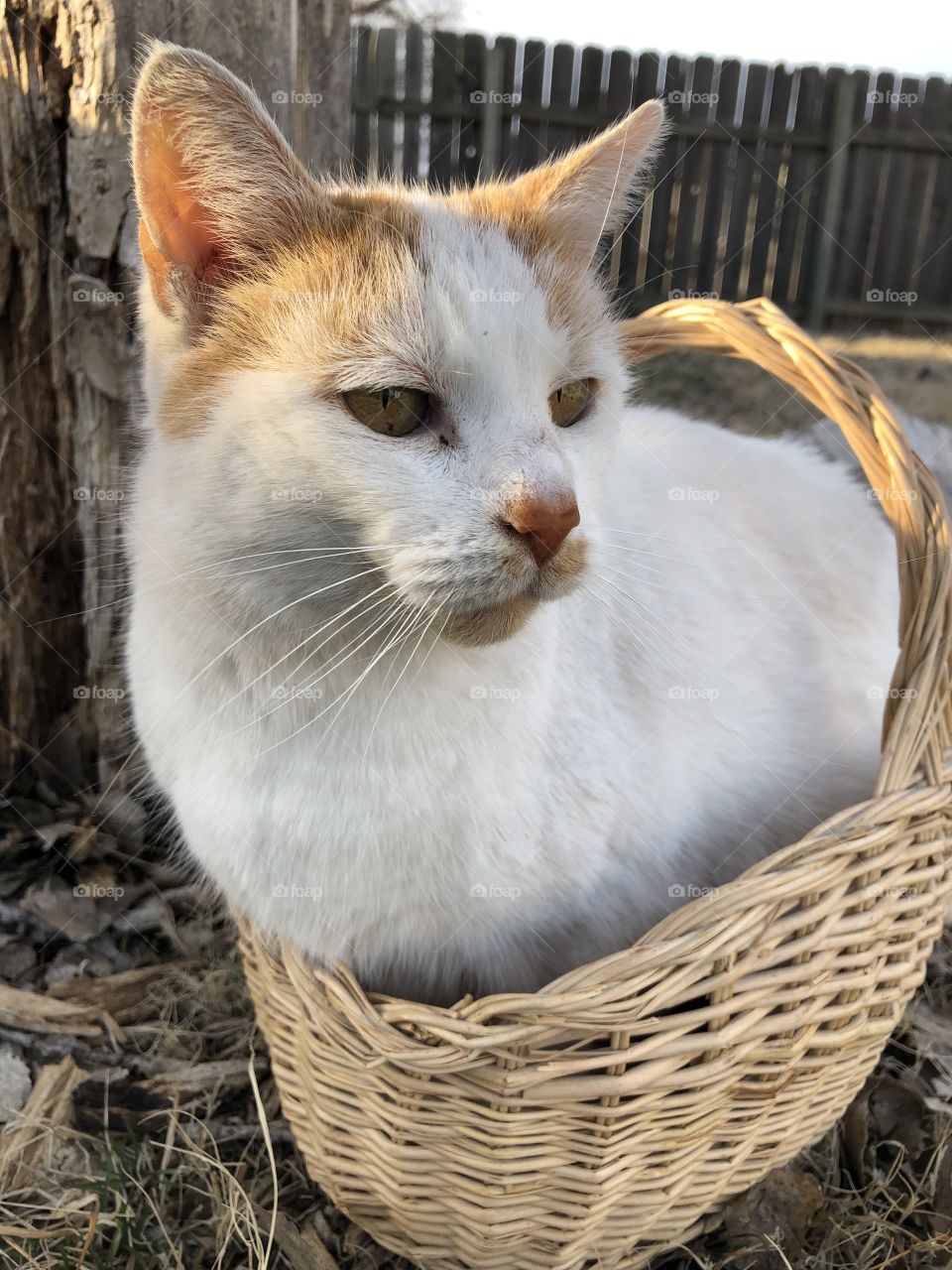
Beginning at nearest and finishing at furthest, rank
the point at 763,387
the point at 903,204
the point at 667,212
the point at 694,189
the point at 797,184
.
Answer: the point at 763,387, the point at 667,212, the point at 694,189, the point at 797,184, the point at 903,204

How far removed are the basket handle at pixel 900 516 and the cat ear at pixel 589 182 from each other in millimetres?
185

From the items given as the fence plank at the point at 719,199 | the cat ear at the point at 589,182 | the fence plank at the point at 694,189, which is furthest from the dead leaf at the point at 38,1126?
the fence plank at the point at 719,199

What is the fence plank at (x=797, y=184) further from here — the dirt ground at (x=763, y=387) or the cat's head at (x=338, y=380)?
the cat's head at (x=338, y=380)

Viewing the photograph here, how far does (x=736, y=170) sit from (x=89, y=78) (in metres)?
3.42

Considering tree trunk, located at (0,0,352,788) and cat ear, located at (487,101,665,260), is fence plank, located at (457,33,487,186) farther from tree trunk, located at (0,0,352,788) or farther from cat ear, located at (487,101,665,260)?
cat ear, located at (487,101,665,260)

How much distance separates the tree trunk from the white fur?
0.37 metres

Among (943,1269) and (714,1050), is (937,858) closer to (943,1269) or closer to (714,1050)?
(714,1050)

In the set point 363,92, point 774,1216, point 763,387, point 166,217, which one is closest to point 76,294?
point 166,217

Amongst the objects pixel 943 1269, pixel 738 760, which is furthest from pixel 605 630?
pixel 943 1269

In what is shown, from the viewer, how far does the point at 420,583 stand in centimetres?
80

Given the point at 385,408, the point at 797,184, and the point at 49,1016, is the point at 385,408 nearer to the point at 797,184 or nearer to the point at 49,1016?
the point at 49,1016

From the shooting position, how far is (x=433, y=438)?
2.80 ft

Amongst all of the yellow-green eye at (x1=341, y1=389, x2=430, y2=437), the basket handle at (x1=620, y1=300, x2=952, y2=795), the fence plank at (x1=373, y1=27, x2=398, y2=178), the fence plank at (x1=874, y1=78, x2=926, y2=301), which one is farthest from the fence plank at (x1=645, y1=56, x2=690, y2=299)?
the yellow-green eye at (x1=341, y1=389, x2=430, y2=437)

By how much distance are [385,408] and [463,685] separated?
29 centimetres
